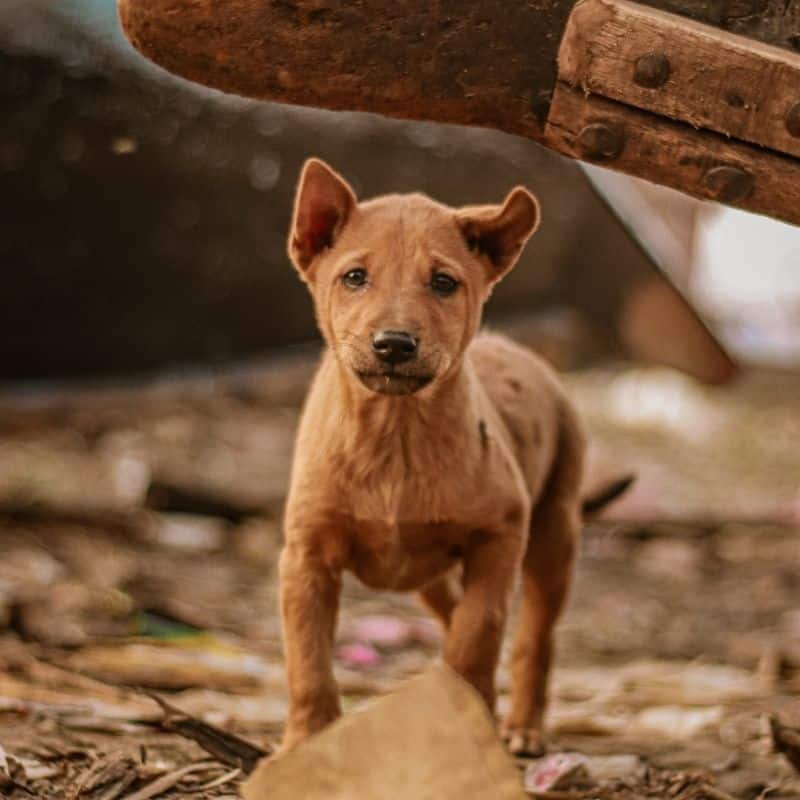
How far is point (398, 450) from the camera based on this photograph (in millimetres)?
4145

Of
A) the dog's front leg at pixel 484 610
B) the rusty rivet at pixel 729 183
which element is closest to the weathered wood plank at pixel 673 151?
the rusty rivet at pixel 729 183

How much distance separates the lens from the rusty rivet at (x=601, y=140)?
3.68 meters

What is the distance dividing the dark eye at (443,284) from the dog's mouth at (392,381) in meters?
0.27

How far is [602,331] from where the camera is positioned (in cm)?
1236

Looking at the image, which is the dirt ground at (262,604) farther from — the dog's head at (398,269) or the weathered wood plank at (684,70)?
the weathered wood plank at (684,70)

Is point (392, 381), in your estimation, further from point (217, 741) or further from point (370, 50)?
point (217, 741)

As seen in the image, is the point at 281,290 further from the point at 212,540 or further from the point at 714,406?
the point at 714,406

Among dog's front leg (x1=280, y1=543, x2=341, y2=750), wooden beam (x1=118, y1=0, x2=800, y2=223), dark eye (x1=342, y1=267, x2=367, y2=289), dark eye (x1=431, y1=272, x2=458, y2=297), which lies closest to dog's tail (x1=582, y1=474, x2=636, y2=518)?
dog's front leg (x1=280, y1=543, x2=341, y2=750)

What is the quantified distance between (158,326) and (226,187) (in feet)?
3.74

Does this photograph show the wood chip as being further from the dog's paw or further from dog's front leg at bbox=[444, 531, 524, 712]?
the dog's paw

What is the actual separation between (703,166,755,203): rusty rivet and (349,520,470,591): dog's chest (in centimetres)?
117

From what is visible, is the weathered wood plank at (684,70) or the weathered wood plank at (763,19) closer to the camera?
the weathered wood plank at (684,70)

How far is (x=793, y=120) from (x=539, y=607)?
6.37 ft

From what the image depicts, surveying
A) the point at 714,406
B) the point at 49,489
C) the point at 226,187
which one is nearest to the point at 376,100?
the point at 49,489
